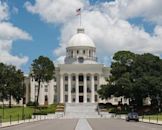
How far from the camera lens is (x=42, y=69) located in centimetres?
11238

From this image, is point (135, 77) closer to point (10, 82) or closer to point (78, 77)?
point (10, 82)

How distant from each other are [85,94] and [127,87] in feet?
131

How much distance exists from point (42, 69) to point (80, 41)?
26493mm

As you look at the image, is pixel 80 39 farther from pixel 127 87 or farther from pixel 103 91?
pixel 127 87

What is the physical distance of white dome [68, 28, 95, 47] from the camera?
13575 centimetres

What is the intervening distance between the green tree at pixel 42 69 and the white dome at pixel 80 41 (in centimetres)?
2274

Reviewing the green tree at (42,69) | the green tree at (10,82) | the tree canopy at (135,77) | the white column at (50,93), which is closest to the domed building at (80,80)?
the white column at (50,93)

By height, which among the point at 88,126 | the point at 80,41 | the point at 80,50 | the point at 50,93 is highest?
the point at 80,41

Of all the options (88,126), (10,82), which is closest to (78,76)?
(10,82)

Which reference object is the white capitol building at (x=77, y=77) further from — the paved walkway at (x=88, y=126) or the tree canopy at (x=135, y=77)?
the paved walkway at (x=88, y=126)

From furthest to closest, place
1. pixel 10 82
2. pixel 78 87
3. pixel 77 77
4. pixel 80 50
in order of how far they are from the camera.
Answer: pixel 80 50
pixel 78 87
pixel 77 77
pixel 10 82

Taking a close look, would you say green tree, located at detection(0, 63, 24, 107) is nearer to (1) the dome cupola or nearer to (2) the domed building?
(2) the domed building


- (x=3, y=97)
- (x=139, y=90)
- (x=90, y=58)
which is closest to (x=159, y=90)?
(x=139, y=90)

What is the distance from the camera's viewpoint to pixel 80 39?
136 meters
